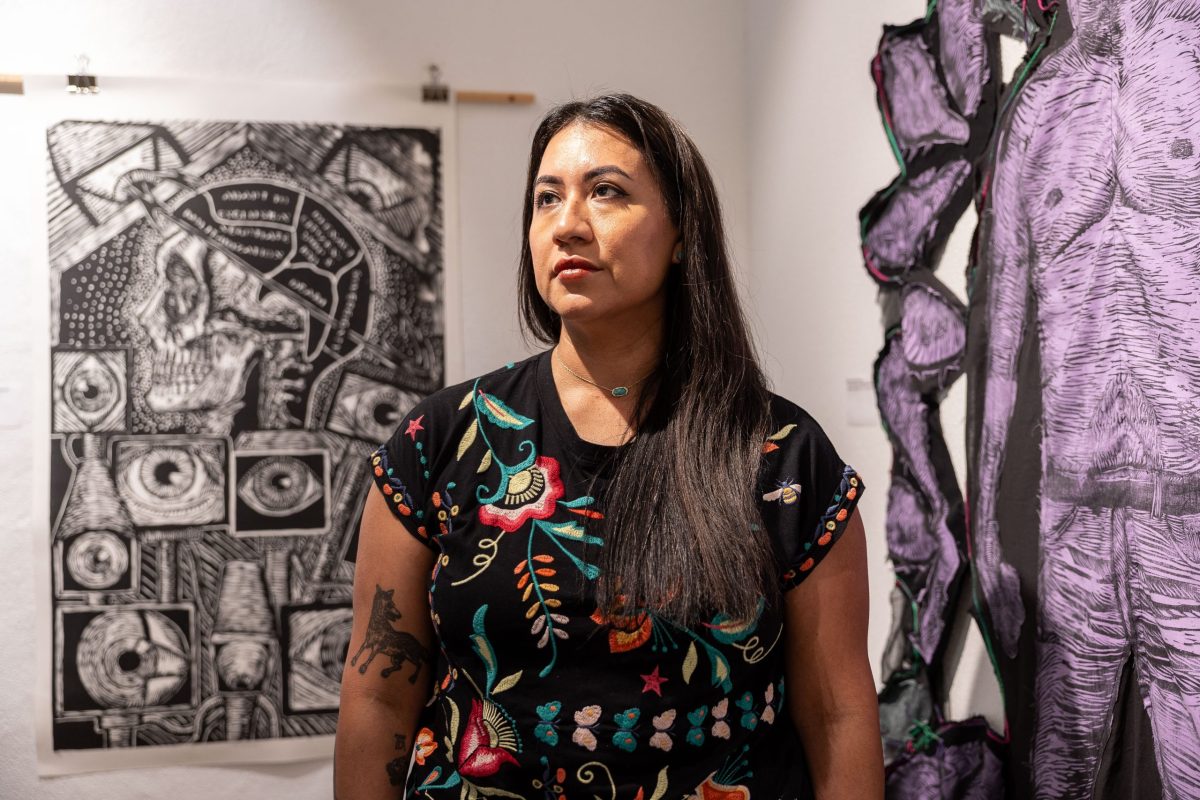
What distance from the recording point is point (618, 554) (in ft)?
3.52

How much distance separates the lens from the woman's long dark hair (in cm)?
106

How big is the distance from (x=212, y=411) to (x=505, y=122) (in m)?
0.90

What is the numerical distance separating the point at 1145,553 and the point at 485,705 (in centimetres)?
74

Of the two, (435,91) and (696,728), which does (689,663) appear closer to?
(696,728)

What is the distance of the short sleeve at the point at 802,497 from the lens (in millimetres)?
1105

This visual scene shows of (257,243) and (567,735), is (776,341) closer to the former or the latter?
(257,243)

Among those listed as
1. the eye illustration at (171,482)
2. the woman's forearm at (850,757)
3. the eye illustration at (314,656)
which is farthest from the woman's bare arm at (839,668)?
the eye illustration at (171,482)

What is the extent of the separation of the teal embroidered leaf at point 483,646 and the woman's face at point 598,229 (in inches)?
13.9

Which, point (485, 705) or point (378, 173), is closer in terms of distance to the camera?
point (485, 705)

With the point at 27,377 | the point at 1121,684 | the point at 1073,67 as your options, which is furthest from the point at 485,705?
the point at 27,377

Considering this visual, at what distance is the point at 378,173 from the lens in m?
2.13

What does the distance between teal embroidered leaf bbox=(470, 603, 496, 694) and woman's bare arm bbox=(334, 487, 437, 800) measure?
4.2 inches

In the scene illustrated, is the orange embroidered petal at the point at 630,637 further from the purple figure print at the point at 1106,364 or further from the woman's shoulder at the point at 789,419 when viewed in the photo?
the purple figure print at the point at 1106,364

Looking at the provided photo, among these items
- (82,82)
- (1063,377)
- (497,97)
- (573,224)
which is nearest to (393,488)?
(573,224)
